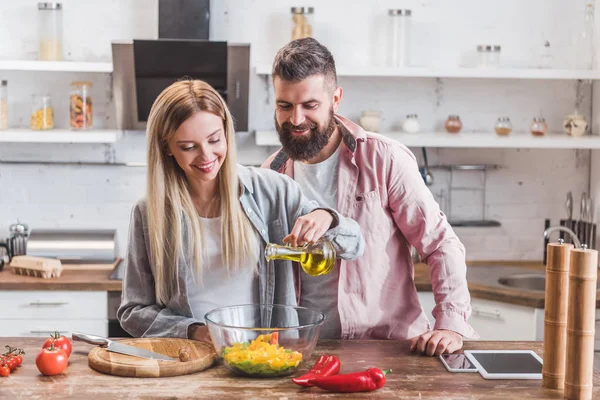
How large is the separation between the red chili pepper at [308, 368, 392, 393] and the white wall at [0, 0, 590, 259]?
261cm

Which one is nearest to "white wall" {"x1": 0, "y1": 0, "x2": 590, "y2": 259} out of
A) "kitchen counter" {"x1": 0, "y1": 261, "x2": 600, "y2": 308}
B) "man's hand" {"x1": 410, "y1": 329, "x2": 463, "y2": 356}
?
"kitchen counter" {"x1": 0, "y1": 261, "x2": 600, "y2": 308}

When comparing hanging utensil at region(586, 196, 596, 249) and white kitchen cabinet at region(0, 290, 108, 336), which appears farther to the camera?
hanging utensil at region(586, 196, 596, 249)

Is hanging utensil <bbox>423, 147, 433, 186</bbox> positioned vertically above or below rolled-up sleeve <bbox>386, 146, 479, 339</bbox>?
above

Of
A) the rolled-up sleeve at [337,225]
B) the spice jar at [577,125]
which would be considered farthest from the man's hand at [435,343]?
the spice jar at [577,125]

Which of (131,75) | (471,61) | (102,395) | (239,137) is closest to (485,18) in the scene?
(471,61)

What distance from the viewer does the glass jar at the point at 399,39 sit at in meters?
4.14

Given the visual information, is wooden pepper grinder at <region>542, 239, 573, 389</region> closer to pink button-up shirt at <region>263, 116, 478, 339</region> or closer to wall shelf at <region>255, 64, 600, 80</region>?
pink button-up shirt at <region>263, 116, 478, 339</region>

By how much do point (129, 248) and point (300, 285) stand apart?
1.74 feet

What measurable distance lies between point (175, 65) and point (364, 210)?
1818mm

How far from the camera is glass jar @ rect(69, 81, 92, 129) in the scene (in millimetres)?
4152

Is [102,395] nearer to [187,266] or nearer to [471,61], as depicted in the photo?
[187,266]

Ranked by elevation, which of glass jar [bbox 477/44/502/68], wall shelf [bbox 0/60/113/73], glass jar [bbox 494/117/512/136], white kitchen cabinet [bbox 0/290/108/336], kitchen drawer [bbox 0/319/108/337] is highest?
glass jar [bbox 477/44/502/68]

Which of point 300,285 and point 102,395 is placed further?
point 300,285

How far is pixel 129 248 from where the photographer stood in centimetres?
227
